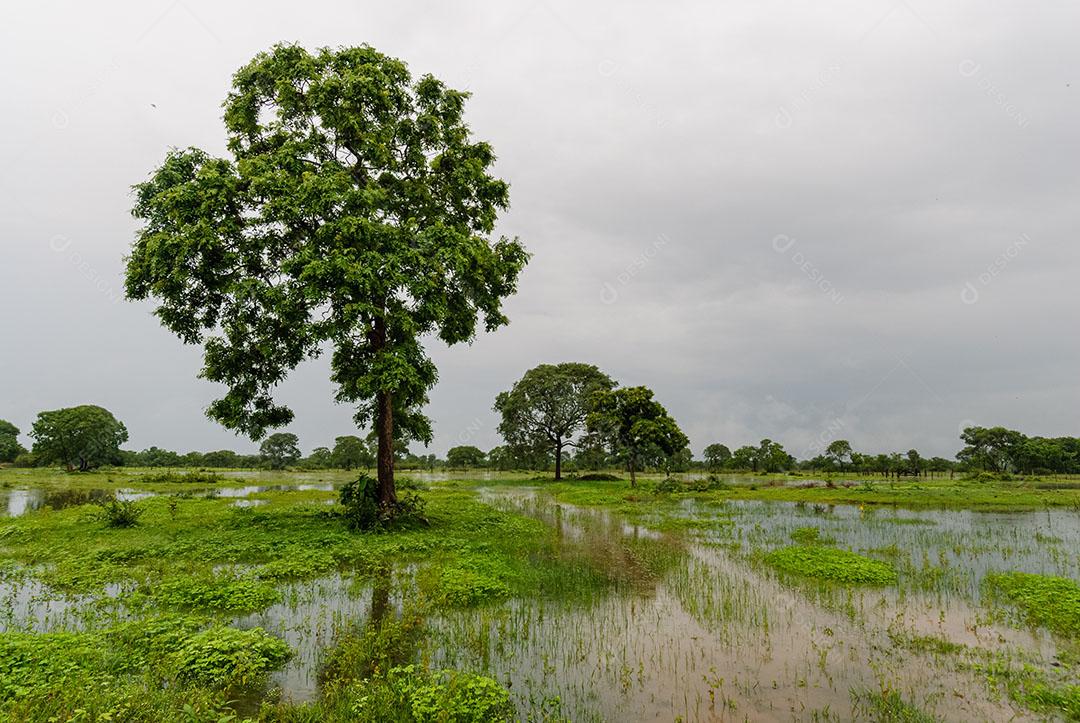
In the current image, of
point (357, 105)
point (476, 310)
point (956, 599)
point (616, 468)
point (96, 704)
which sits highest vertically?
point (357, 105)

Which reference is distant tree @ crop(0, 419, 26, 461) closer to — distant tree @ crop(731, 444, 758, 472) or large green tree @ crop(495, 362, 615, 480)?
large green tree @ crop(495, 362, 615, 480)

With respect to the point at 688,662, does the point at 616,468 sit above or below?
below

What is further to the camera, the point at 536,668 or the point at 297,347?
the point at 297,347

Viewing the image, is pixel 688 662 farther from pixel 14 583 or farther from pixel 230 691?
pixel 14 583

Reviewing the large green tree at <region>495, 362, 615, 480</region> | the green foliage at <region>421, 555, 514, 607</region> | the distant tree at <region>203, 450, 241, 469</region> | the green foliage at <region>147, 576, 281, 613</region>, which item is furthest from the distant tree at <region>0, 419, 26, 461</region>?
the green foliage at <region>421, 555, 514, 607</region>

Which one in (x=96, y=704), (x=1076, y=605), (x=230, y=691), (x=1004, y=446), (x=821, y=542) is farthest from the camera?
(x=1004, y=446)

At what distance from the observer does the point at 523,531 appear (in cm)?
2228

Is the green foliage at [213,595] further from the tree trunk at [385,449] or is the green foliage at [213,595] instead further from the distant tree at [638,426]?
the distant tree at [638,426]

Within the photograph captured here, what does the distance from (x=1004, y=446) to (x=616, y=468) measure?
77901mm

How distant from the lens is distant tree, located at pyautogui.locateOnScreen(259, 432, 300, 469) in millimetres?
136625

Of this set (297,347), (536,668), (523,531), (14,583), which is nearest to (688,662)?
(536,668)

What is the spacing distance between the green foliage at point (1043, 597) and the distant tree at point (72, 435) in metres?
105

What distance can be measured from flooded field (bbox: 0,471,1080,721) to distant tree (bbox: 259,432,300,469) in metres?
127

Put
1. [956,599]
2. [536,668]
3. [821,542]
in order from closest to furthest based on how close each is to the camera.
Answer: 1. [536,668]
2. [956,599]
3. [821,542]
